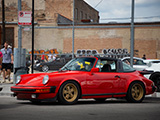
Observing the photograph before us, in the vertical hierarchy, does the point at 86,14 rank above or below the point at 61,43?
above

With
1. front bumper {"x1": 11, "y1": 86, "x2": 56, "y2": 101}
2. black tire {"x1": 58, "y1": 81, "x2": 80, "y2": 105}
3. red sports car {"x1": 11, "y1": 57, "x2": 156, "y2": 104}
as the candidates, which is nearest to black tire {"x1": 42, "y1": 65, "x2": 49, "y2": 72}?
red sports car {"x1": 11, "y1": 57, "x2": 156, "y2": 104}

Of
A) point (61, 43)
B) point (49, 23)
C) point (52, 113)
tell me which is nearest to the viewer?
point (52, 113)

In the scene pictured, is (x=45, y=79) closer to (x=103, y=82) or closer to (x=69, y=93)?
(x=69, y=93)

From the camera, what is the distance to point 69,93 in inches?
359

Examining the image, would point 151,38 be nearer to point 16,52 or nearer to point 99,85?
point 16,52

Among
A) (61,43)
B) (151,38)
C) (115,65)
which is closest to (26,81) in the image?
(115,65)

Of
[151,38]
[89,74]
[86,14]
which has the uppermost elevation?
[86,14]

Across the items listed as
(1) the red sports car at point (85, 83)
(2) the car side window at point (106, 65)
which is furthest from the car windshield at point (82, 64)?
(2) the car side window at point (106, 65)

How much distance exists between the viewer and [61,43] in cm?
3872

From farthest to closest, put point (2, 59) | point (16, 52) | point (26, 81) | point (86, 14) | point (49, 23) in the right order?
1. point (86, 14)
2. point (49, 23)
3. point (2, 59)
4. point (16, 52)
5. point (26, 81)

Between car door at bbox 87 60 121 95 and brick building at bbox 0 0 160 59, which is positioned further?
brick building at bbox 0 0 160 59

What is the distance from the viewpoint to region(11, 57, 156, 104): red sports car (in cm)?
892

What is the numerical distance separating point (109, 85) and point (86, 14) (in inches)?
1891

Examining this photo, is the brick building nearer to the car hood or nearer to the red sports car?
the red sports car
